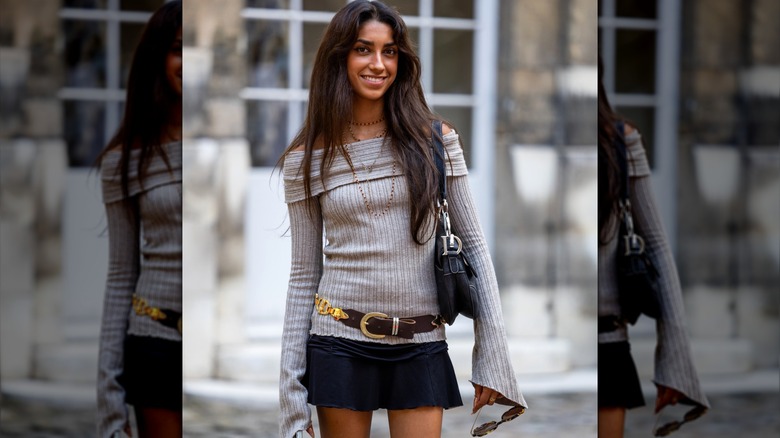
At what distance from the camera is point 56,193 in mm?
3781

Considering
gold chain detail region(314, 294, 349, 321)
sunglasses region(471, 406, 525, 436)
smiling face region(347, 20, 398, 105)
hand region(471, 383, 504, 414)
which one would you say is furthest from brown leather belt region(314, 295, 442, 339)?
smiling face region(347, 20, 398, 105)

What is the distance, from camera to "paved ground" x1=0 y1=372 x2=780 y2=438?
3836 mm

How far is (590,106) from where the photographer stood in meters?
4.55

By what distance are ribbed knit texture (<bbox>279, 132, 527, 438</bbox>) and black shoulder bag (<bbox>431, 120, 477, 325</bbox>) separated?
0.06 m

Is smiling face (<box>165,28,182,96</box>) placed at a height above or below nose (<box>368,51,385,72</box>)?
above

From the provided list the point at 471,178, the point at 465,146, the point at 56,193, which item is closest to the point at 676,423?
the point at 471,178

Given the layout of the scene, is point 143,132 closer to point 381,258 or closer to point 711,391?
point 381,258

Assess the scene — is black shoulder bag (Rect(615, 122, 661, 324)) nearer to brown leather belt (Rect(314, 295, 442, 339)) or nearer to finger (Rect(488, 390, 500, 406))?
finger (Rect(488, 390, 500, 406))

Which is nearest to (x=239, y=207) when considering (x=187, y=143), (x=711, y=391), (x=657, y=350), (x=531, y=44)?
(x=187, y=143)

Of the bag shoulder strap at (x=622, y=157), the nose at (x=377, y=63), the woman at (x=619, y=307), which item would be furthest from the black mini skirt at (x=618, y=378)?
the nose at (x=377, y=63)

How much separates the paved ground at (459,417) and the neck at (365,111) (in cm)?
166

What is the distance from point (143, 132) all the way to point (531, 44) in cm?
177

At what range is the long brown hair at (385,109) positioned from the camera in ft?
9.23

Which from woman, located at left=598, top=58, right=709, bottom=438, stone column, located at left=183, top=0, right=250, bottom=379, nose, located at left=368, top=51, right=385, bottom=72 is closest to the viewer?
nose, located at left=368, top=51, right=385, bottom=72
